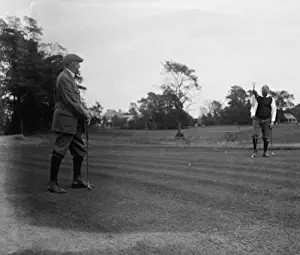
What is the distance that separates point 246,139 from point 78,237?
18.6 meters

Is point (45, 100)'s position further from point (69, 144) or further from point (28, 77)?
point (28, 77)

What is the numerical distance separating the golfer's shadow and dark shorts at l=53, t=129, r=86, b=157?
0.51 meters

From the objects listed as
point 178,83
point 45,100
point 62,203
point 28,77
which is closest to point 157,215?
point 62,203

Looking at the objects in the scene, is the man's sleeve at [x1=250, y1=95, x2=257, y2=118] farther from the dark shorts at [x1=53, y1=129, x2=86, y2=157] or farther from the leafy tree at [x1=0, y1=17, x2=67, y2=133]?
the dark shorts at [x1=53, y1=129, x2=86, y2=157]

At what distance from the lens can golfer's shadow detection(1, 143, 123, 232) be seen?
3.03 m

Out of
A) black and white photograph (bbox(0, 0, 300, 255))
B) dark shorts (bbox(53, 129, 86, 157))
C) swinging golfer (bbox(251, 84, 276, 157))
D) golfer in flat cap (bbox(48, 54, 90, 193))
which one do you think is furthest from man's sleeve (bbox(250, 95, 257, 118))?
golfer in flat cap (bbox(48, 54, 90, 193))

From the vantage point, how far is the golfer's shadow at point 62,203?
3.03 metres

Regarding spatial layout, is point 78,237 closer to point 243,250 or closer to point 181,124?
point 243,250

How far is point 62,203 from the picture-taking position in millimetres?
→ 3711

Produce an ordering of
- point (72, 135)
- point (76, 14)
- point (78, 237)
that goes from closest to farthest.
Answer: point (78, 237) → point (76, 14) → point (72, 135)

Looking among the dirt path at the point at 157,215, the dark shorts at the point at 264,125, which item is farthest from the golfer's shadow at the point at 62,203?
the dark shorts at the point at 264,125

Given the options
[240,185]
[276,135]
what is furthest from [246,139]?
[240,185]

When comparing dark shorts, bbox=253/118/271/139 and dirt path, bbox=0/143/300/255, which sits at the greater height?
dark shorts, bbox=253/118/271/139

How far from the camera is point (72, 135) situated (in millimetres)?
4473
